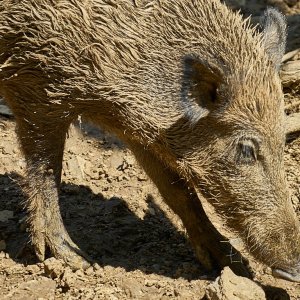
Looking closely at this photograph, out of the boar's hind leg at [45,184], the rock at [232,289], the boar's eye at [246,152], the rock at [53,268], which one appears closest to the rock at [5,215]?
the boar's hind leg at [45,184]

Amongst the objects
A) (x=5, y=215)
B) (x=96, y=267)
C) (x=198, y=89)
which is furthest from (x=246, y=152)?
(x=5, y=215)

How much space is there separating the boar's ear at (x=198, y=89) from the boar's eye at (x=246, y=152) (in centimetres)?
29

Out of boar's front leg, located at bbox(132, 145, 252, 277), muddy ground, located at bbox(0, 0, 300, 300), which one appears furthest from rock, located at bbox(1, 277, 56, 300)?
boar's front leg, located at bbox(132, 145, 252, 277)

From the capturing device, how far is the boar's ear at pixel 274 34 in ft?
15.7

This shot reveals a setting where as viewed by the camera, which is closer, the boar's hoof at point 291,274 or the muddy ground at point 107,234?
the boar's hoof at point 291,274

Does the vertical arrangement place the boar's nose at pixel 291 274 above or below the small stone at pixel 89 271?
above

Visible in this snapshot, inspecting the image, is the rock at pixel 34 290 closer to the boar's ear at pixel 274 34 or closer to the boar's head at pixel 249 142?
the boar's head at pixel 249 142

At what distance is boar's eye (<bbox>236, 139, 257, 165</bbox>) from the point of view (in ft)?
14.7

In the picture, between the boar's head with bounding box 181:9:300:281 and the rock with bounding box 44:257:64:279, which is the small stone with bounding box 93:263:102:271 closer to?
the rock with bounding box 44:257:64:279

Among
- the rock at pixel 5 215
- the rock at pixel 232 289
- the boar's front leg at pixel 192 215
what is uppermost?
the boar's front leg at pixel 192 215

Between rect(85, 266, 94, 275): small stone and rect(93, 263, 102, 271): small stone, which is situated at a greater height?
rect(93, 263, 102, 271): small stone

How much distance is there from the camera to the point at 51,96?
186 inches

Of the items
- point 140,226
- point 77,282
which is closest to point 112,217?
point 140,226

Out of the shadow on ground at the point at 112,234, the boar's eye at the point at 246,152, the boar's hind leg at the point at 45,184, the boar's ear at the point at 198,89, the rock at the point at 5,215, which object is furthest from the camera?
the rock at the point at 5,215
